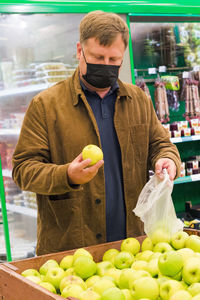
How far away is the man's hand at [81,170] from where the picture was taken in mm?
1614

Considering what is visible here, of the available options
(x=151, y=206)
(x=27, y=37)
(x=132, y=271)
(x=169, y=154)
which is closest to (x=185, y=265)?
(x=132, y=271)

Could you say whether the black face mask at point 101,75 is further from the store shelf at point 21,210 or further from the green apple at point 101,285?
the store shelf at point 21,210

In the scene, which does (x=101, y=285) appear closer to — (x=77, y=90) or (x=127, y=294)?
(x=127, y=294)

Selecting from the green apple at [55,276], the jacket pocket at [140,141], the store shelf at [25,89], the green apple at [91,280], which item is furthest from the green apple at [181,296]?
the store shelf at [25,89]

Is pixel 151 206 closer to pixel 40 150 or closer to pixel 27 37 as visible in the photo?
pixel 40 150

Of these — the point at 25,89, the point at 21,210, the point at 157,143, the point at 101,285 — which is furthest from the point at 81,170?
the point at 21,210

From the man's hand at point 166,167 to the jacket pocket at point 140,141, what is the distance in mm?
238

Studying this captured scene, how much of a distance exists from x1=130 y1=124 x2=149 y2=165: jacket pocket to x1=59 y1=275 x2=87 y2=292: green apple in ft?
2.79

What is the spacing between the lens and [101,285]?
1342 millimetres

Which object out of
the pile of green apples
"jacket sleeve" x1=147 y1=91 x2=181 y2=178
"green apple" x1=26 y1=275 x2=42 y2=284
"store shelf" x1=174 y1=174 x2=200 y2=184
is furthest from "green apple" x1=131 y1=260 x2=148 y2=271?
"store shelf" x1=174 y1=174 x2=200 y2=184

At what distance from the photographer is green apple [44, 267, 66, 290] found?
4.84 ft

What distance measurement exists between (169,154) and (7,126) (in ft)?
6.57

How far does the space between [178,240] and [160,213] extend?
15 cm

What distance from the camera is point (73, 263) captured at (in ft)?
5.35
